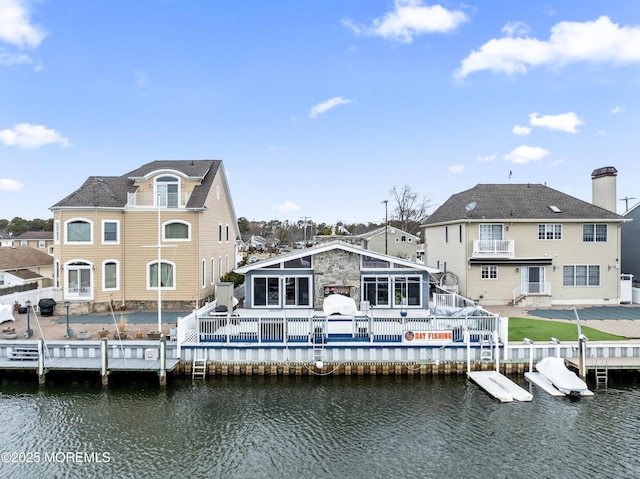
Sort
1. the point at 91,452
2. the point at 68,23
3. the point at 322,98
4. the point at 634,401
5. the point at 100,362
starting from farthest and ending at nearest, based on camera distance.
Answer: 1. the point at 322,98
2. the point at 68,23
3. the point at 100,362
4. the point at 634,401
5. the point at 91,452

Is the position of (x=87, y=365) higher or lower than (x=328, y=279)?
lower

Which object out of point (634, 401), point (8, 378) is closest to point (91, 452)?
point (8, 378)

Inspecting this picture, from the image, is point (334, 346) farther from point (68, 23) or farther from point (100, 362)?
point (68, 23)

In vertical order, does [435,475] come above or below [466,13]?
below

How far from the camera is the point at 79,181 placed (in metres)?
25.7

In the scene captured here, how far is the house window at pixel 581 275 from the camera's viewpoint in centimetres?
2334

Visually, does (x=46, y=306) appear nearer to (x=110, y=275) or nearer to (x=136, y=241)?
(x=110, y=275)

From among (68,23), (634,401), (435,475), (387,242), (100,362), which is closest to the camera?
(435,475)

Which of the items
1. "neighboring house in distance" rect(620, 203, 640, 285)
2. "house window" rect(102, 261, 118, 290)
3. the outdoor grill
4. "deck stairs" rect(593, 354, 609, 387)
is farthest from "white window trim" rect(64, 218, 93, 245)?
"neighboring house in distance" rect(620, 203, 640, 285)

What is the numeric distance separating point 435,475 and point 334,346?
20.4 ft

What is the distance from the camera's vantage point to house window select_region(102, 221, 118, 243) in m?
21.6

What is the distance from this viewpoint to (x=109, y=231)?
2173cm

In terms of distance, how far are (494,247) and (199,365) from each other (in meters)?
17.8

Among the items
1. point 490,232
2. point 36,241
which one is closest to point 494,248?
point 490,232
